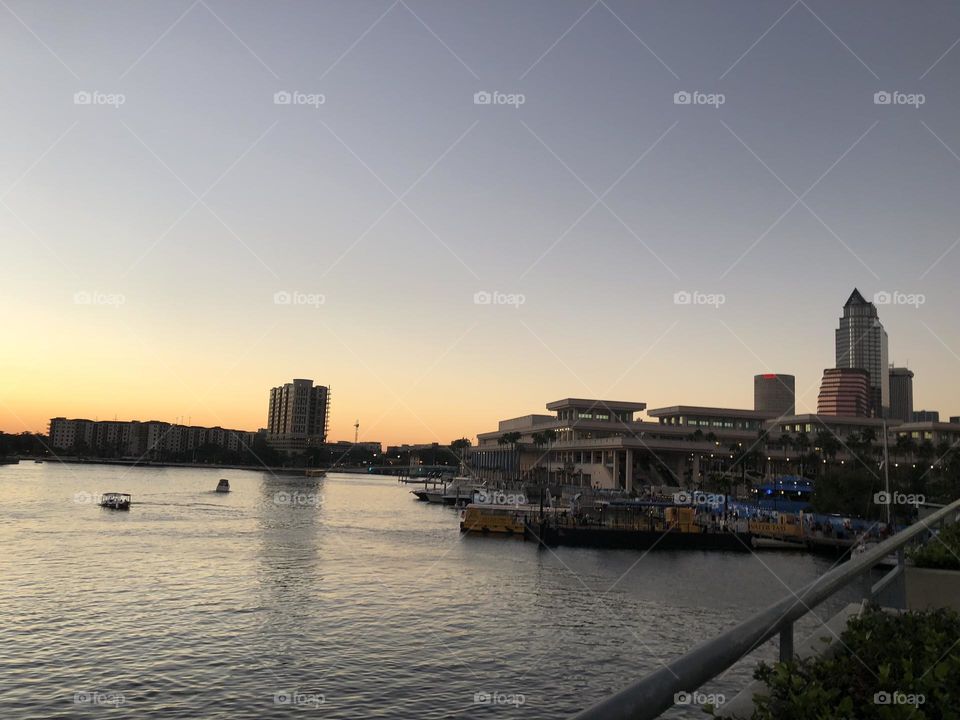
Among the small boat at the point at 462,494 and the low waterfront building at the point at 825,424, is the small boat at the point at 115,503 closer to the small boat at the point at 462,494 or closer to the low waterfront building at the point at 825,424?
the small boat at the point at 462,494

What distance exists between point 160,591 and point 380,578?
43.4 feet

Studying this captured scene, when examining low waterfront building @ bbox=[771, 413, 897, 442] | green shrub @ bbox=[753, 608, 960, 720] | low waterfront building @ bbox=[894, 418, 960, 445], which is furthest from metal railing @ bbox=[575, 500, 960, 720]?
low waterfront building @ bbox=[894, 418, 960, 445]

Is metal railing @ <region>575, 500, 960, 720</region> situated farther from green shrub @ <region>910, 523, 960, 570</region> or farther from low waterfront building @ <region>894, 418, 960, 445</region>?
low waterfront building @ <region>894, 418, 960, 445</region>

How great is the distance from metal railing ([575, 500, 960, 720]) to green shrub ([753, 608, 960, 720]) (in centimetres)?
21

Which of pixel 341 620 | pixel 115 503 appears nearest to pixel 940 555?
pixel 341 620

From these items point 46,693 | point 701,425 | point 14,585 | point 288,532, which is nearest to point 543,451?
point 701,425

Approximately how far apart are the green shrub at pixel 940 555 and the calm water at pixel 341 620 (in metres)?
2.74

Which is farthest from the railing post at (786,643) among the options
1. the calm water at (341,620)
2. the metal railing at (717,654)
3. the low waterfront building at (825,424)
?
the low waterfront building at (825,424)

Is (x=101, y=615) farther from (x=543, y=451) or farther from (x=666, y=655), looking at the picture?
(x=543, y=451)

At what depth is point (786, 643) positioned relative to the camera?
3.81 metres

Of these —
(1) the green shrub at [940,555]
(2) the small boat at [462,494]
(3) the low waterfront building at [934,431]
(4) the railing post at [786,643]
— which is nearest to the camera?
(4) the railing post at [786,643]

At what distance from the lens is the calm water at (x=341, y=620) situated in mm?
25234

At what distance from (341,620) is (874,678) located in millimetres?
34904

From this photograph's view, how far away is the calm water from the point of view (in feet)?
82.8
